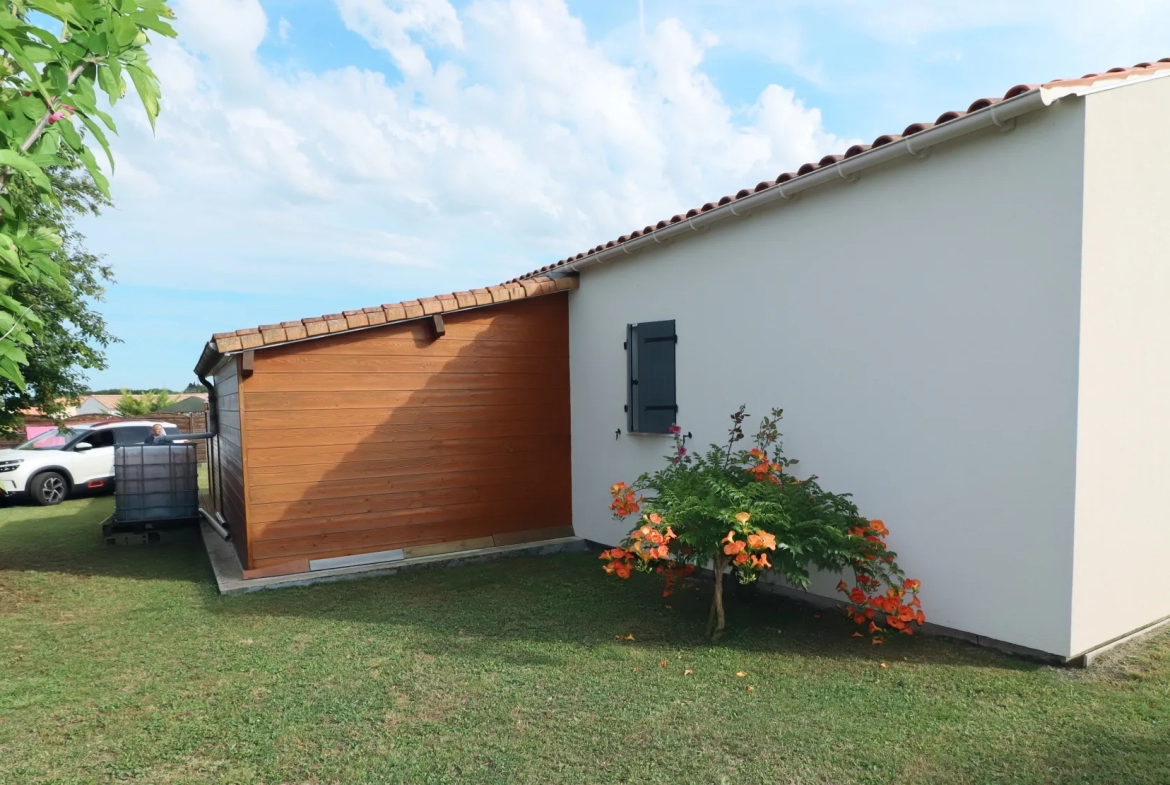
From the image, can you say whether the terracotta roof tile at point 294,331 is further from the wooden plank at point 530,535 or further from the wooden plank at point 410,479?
the wooden plank at point 530,535

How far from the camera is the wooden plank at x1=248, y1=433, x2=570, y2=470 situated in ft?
22.0

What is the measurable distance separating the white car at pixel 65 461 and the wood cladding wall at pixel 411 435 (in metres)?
8.15

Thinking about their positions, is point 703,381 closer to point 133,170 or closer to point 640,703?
point 640,703

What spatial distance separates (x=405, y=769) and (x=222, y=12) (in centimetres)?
347

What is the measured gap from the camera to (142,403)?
30938 millimetres

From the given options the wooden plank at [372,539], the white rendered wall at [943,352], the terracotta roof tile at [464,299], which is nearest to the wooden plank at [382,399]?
the terracotta roof tile at [464,299]

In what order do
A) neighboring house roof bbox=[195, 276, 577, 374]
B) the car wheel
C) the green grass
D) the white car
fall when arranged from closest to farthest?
the green grass → neighboring house roof bbox=[195, 276, 577, 374] → the white car → the car wheel

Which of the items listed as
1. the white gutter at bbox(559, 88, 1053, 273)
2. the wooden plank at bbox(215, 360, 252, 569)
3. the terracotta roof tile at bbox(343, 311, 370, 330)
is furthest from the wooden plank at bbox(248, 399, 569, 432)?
the white gutter at bbox(559, 88, 1053, 273)

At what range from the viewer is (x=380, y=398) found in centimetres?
723

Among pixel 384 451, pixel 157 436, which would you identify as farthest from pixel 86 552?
pixel 384 451

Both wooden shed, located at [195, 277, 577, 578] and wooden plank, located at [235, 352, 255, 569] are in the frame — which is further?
wooden shed, located at [195, 277, 577, 578]

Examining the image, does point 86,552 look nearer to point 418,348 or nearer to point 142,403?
point 418,348

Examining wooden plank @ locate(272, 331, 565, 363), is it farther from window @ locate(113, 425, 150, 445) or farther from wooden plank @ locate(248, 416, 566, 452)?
window @ locate(113, 425, 150, 445)

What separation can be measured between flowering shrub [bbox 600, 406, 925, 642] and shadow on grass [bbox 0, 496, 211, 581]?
4.99 metres
